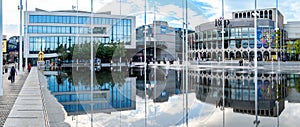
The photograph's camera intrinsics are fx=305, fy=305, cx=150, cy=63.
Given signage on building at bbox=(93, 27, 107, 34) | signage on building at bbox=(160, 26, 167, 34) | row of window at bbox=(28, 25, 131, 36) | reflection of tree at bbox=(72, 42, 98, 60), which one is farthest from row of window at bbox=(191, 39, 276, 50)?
reflection of tree at bbox=(72, 42, 98, 60)

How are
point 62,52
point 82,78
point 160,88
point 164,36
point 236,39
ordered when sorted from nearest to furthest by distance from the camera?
1. point 160,88
2. point 82,78
3. point 164,36
4. point 62,52
5. point 236,39

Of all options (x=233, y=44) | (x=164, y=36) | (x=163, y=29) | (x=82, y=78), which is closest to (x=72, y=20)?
(x=164, y=36)

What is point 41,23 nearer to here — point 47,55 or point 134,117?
point 47,55

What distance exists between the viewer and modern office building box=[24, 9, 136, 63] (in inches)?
2375

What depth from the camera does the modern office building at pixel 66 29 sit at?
198 feet

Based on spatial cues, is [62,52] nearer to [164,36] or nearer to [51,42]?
[51,42]

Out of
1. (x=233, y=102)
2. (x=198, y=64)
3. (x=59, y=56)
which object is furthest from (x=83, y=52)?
(x=233, y=102)

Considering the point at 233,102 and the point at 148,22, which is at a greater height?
the point at 148,22

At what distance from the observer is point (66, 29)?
62750mm

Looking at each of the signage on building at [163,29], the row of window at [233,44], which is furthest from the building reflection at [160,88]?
the row of window at [233,44]

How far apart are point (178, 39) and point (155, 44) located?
4.11m

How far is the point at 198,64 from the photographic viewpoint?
44031 millimetres

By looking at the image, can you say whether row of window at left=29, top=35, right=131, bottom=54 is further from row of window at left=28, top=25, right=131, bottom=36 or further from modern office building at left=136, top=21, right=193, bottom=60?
modern office building at left=136, top=21, right=193, bottom=60

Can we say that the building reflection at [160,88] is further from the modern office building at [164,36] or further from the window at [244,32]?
the window at [244,32]
